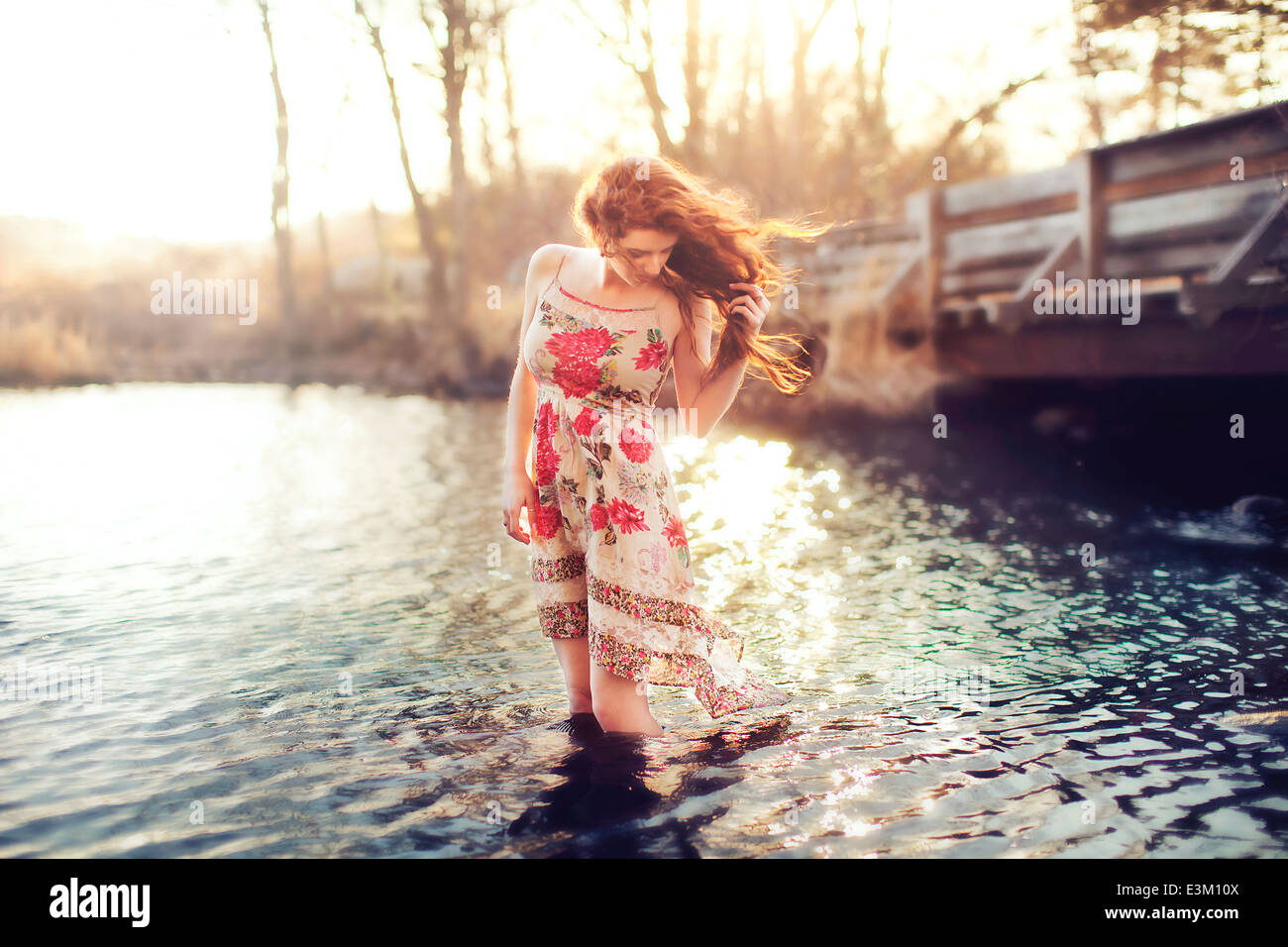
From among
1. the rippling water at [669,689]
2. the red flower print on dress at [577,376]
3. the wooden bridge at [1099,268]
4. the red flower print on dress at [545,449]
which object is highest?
the wooden bridge at [1099,268]

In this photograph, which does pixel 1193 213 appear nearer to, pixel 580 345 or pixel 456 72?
pixel 580 345

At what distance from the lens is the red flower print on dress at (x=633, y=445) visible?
3395 mm

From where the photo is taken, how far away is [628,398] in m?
3.49

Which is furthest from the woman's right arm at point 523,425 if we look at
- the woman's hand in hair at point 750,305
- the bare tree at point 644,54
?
the bare tree at point 644,54

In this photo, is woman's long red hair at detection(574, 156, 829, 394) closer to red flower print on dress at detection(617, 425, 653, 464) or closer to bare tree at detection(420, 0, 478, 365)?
red flower print on dress at detection(617, 425, 653, 464)

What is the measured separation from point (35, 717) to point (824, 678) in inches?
123

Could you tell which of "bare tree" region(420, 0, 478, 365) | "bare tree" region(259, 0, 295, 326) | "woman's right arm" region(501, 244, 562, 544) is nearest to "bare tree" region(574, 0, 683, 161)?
"bare tree" region(420, 0, 478, 365)

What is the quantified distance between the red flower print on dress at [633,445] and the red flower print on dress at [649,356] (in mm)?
200

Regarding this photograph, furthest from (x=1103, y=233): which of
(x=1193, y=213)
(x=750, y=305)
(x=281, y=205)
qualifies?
(x=281, y=205)

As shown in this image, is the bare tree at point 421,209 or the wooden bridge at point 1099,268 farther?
the bare tree at point 421,209

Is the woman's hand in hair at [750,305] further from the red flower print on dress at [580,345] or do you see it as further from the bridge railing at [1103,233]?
the bridge railing at [1103,233]

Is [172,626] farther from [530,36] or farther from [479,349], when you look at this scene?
[530,36]
